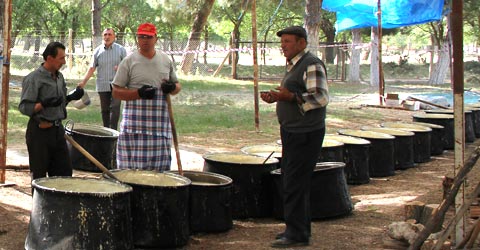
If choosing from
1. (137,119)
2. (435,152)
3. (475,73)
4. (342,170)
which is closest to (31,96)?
(137,119)

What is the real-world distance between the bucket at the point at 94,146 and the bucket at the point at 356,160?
273 cm

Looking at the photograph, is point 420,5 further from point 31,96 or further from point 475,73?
point 475,73

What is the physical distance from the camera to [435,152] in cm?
1091

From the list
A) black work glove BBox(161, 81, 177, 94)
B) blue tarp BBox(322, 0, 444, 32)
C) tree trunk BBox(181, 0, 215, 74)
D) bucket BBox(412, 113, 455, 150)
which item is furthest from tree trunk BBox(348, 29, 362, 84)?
black work glove BBox(161, 81, 177, 94)

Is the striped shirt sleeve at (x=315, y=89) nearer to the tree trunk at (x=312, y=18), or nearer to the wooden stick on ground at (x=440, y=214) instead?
the wooden stick on ground at (x=440, y=214)

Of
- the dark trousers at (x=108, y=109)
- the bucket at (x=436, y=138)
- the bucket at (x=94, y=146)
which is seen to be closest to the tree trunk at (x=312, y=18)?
the bucket at (x=436, y=138)

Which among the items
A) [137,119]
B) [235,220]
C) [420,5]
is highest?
[420,5]

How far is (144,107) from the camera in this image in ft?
19.3

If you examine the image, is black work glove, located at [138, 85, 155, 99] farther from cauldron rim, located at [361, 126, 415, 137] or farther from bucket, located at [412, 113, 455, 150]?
bucket, located at [412, 113, 455, 150]

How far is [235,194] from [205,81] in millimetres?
19347

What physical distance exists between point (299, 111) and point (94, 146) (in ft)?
11.9

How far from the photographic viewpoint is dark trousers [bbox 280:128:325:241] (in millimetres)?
5430

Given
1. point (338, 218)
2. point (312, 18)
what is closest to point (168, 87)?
point (338, 218)

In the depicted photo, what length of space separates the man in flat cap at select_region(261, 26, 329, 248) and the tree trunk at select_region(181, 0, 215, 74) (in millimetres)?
22648
